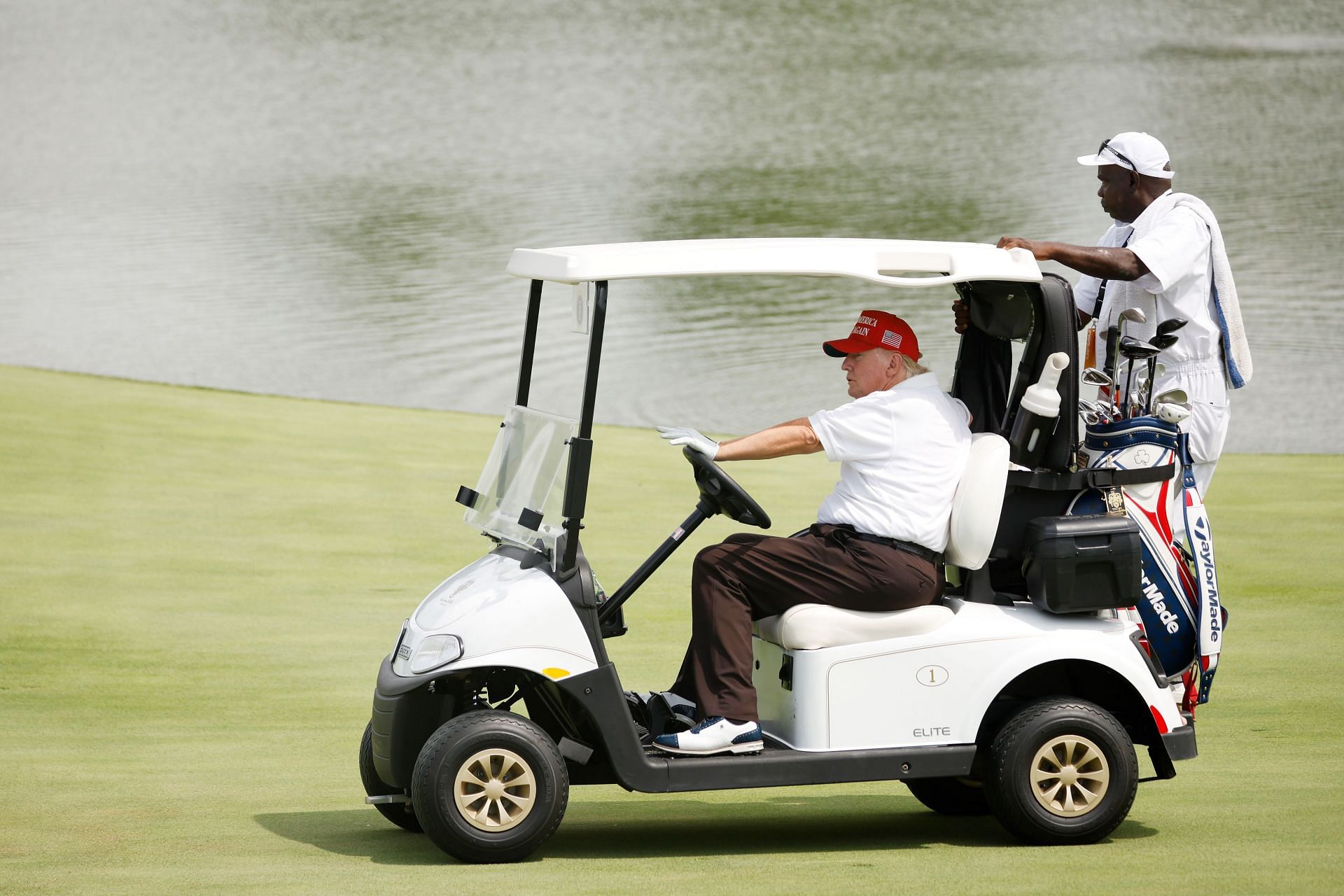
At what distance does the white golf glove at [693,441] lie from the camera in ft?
16.6

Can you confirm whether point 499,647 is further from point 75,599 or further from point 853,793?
point 75,599

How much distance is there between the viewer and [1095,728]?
5348 millimetres

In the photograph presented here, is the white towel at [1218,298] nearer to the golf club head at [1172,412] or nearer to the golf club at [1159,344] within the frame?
the golf club at [1159,344]

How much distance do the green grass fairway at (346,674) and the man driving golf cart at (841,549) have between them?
49cm

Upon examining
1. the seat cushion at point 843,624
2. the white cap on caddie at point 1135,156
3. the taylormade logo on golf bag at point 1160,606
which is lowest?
the seat cushion at point 843,624

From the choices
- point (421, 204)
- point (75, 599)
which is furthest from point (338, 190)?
point (75, 599)

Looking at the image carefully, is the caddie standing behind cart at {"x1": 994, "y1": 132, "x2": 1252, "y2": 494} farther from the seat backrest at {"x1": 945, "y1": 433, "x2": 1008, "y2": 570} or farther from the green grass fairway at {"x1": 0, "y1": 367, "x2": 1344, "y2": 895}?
the green grass fairway at {"x1": 0, "y1": 367, "x2": 1344, "y2": 895}

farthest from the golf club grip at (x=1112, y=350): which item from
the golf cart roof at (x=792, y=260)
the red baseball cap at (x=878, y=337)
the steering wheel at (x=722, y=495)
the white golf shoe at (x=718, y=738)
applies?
the white golf shoe at (x=718, y=738)

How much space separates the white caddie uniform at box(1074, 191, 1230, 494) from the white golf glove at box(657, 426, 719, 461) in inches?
57.5

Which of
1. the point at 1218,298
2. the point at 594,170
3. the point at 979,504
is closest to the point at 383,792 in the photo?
the point at 979,504

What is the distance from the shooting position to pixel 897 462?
5359 mm

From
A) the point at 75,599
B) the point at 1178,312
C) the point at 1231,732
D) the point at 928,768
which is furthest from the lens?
the point at 75,599

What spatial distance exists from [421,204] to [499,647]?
31334 millimetres

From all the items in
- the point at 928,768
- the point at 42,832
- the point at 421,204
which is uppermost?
the point at 421,204
